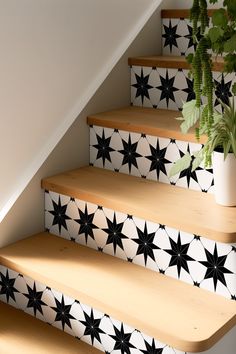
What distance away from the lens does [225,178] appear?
2041 millimetres

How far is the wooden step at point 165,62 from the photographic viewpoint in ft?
8.45

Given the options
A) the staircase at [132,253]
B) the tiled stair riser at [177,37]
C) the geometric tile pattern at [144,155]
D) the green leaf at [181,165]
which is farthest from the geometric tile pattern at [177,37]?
the green leaf at [181,165]

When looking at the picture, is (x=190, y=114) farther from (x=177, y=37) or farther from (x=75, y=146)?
(x=177, y=37)

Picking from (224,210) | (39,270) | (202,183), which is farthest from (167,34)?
(39,270)

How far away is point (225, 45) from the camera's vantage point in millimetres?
1948

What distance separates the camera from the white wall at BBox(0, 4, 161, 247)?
2422 millimetres

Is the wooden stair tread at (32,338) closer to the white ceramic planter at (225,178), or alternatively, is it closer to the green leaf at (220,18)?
the white ceramic planter at (225,178)

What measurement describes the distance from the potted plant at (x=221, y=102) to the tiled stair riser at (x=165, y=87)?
1.33ft

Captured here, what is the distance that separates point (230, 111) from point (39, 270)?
0.84m

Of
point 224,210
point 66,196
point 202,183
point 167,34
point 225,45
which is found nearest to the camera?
point 225,45

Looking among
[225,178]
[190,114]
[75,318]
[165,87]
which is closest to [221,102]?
[190,114]

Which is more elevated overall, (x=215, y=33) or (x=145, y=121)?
(x=215, y=33)

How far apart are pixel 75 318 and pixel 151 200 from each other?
481 mm

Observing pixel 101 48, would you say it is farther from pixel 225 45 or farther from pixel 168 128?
pixel 225 45
